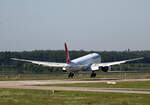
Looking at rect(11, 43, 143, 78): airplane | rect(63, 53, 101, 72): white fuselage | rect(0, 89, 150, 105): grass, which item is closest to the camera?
rect(0, 89, 150, 105): grass

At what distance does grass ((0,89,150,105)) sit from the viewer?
4256 cm

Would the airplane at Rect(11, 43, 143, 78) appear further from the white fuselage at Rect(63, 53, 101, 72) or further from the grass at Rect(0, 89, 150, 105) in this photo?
the grass at Rect(0, 89, 150, 105)

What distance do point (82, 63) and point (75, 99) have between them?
163 feet

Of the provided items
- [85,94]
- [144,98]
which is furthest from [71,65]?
[144,98]

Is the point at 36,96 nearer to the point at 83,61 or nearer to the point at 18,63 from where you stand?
the point at 83,61

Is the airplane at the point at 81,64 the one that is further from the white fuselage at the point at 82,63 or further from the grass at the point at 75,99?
the grass at the point at 75,99

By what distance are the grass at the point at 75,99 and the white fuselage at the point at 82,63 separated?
3806 centimetres

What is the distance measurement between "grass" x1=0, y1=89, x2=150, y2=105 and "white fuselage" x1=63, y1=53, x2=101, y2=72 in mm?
38055

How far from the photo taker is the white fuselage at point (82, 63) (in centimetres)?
9031

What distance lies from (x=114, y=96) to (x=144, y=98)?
3.51 m

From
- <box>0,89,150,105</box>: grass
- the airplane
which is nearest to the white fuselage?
the airplane

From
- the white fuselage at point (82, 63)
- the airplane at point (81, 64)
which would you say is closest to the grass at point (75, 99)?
the white fuselage at point (82, 63)

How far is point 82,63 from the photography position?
95.2m

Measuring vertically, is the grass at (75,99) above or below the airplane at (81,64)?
below
